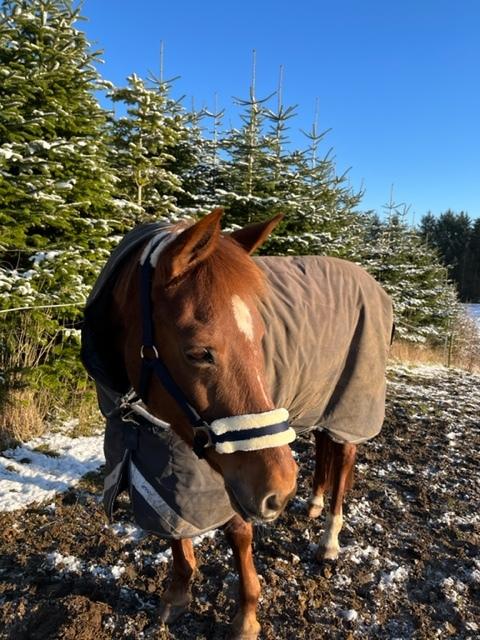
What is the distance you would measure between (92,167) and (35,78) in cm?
97

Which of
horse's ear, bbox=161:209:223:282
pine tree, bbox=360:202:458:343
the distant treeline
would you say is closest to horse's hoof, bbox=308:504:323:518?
horse's ear, bbox=161:209:223:282

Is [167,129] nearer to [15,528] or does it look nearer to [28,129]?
[28,129]

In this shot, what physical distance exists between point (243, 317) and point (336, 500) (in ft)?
6.33

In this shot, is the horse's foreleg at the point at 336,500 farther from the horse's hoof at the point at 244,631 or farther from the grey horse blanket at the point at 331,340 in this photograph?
the horse's hoof at the point at 244,631

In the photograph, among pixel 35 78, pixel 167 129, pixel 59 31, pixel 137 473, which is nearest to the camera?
pixel 137 473

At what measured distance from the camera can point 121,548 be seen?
100 inches

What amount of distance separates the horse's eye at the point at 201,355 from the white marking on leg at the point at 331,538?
1.90 metres

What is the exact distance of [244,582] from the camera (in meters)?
2.00

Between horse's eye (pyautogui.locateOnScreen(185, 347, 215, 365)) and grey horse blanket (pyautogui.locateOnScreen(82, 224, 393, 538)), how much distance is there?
24.6 inches

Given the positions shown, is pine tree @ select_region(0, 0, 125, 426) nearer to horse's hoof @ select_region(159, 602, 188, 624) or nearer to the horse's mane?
horse's hoof @ select_region(159, 602, 188, 624)

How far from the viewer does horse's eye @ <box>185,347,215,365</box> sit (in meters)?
1.30

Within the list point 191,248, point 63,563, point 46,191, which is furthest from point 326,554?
point 46,191

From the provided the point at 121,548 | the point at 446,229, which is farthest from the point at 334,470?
the point at 446,229

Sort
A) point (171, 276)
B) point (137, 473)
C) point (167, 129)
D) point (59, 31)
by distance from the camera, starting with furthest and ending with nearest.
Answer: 1. point (167, 129)
2. point (59, 31)
3. point (137, 473)
4. point (171, 276)
